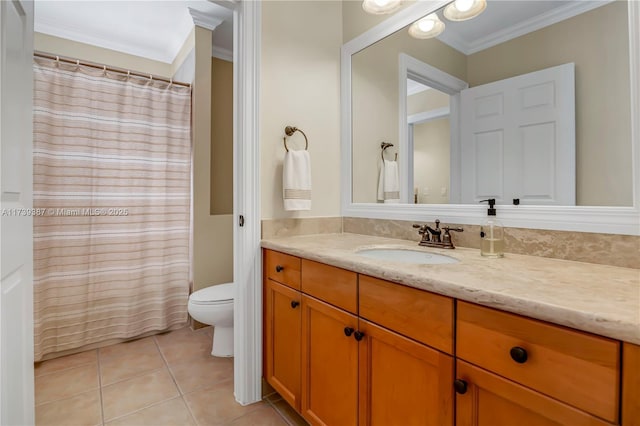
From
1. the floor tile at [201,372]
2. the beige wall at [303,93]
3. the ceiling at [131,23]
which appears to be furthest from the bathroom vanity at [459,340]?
the ceiling at [131,23]

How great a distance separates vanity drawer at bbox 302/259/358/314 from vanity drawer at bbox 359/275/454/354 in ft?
0.14

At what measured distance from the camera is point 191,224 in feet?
8.31

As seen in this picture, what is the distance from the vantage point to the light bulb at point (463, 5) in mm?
1376

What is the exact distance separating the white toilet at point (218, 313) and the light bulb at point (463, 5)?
6.51ft

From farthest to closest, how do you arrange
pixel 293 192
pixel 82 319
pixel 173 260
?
pixel 173 260
pixel 82 319
pixel 293 192

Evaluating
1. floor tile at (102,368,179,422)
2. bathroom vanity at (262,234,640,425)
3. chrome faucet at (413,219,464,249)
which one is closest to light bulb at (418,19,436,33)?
chrome faucet at (413,219,464,249)

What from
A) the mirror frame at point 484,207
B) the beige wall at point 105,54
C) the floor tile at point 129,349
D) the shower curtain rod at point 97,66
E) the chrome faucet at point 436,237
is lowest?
the floor tile at point 129,349

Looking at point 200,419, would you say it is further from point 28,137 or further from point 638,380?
point 638,380

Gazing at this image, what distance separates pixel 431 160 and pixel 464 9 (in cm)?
67

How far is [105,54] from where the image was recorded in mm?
2865

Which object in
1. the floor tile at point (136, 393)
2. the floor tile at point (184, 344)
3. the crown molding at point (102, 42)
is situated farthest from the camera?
the crown molding at point (102, 42)

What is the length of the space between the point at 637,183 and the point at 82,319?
2.99m

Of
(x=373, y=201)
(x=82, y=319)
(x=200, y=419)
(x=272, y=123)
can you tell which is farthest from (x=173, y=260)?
(x=373, y=201)

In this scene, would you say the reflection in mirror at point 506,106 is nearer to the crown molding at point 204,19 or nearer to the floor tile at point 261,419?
the floor tile at point 261,419
